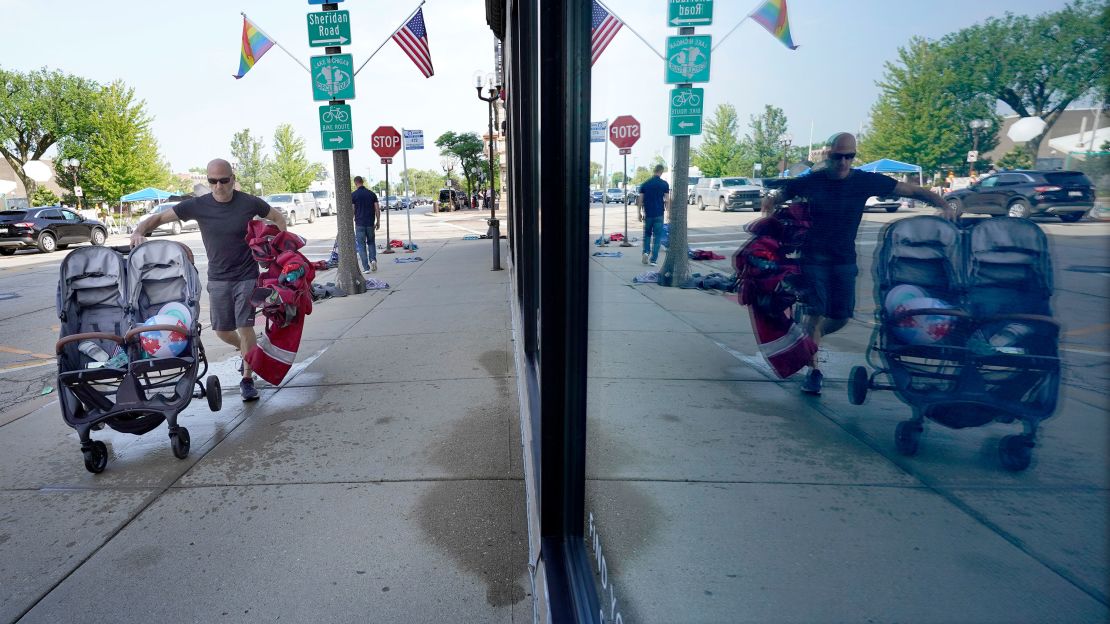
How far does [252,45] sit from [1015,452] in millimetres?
12002

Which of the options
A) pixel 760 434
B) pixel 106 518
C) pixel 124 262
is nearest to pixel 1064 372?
pixel 760 434

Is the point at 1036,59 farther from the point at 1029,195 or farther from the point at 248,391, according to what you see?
the point at 248,391

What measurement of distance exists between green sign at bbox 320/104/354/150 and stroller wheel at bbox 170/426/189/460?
6935 mm

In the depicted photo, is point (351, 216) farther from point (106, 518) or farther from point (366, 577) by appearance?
point (366, 577)

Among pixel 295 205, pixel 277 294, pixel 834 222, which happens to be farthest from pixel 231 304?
pixel 295 205

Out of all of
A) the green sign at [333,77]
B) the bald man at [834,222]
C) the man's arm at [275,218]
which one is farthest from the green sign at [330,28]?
the bald man at [834,222]

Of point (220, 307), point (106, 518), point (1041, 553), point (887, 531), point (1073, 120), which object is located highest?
point (1073, 120)

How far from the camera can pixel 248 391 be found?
5113 mm

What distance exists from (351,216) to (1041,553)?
10832 millimetres

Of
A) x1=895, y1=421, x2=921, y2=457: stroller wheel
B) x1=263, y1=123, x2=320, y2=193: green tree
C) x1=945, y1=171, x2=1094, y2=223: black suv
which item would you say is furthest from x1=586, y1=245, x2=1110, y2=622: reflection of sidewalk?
x1=263, y1=123, x2=320, y2=193: green tree

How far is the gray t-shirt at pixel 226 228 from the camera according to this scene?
4.92 metres

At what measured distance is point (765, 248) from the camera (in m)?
1.10

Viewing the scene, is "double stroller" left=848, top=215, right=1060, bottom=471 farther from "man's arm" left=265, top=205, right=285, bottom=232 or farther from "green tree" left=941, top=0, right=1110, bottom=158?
"man's arm" left=265, top=205, right=285, bottom=232

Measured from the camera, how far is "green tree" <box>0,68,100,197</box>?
3931 centimetres
